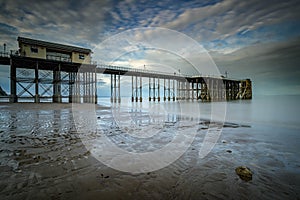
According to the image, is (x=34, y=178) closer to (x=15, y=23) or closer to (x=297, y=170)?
(x=297, y=170)

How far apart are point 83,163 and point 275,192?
3.01m

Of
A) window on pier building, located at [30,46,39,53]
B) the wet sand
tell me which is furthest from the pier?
the wet sand

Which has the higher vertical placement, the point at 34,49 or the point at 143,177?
the point at 34,49

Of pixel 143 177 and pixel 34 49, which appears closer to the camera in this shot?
pixel 143 177

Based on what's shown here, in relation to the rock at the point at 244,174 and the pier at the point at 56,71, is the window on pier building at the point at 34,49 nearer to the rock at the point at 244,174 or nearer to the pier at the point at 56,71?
the pier at the point at 56,71

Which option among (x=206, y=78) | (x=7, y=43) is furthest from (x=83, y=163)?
(x=206, y=78)

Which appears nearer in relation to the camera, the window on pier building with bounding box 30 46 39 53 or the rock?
the rock

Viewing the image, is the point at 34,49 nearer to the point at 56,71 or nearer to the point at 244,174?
the point at 56,71

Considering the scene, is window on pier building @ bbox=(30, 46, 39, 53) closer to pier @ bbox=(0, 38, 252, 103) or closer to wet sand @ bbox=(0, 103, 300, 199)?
pier @ bbox=(0, 38, 252, 103)

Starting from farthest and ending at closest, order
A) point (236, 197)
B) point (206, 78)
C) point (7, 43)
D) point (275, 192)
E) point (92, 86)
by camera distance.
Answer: point (206, 78) < point (92, 86) < point (7, 43) < point (275, 192) < point (236, 197)

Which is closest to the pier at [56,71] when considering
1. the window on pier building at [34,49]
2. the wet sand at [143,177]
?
the window on pier building at [34,49]

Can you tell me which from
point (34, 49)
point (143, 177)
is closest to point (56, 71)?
point (34, 49)

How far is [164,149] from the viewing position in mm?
3719

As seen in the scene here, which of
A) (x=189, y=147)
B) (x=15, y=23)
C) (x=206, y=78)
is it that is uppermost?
(x=15, y=23)
